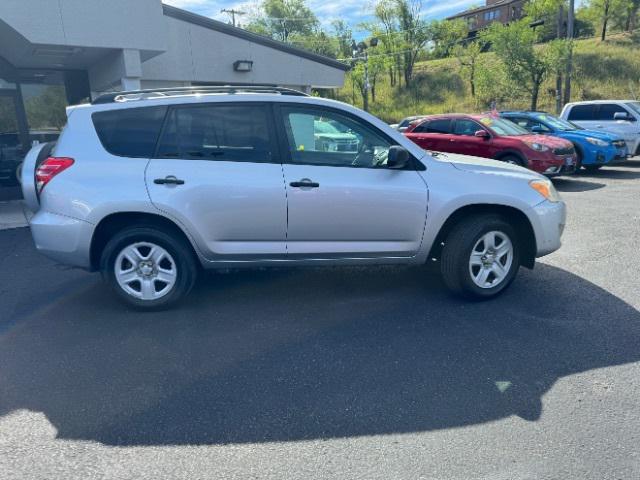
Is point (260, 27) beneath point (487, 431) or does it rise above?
above

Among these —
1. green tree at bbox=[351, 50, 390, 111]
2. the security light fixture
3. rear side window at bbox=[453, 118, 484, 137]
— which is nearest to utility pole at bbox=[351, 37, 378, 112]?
green tree at bbox=[351, 50, 390, 111]

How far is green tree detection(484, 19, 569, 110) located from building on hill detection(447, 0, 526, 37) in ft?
130

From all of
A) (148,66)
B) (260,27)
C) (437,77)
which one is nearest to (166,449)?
(148,66)

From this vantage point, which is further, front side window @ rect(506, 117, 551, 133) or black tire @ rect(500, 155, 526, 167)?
front side window @ rect(506, 117, 551, 133)

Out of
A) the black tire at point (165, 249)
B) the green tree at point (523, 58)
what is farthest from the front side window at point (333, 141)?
the green tree at point (523, 58)

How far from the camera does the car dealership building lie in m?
8.65

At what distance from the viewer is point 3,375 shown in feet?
10.9

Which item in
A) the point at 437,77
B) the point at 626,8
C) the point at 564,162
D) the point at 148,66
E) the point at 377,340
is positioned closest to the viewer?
the point at 377,340

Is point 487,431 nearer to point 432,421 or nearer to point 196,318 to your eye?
point 432,421

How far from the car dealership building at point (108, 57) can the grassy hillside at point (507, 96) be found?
962 inches

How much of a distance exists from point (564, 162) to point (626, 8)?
43.4m

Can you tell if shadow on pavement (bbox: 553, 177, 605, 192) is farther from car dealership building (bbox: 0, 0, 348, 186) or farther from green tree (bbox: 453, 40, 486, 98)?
green tree (bbox: 453, 40, 486, 98)

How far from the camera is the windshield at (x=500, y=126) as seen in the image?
34.6 feet

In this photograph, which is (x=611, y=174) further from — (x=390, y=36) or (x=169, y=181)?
(x=390, y=36)
